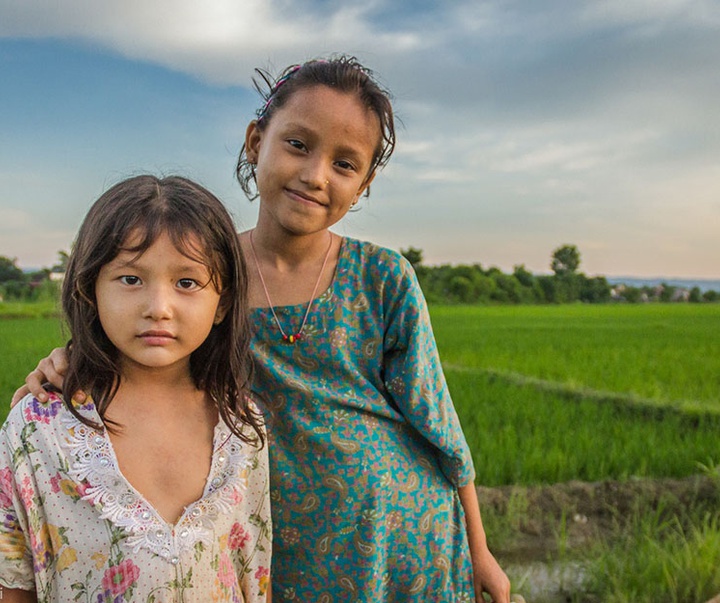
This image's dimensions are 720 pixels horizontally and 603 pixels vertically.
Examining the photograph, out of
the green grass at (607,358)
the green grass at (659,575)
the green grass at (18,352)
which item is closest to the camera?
the green grass at (659,575)

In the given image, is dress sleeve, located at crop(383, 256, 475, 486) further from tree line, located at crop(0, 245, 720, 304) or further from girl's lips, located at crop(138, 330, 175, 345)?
tree line, located at crop(0, 245, 720, 304)

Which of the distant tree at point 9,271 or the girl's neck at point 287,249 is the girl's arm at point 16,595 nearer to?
the girl's neck at point 287,249

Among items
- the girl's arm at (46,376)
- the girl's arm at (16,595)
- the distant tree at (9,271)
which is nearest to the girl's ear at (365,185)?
the girl's arm at (46,376)

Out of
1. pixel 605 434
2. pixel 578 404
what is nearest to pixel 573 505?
pixel 605 434

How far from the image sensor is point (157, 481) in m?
1.36

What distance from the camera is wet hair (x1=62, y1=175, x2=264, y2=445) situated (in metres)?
1.32

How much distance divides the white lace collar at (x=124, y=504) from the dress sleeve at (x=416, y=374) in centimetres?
51

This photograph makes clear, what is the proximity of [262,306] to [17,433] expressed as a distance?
586 millimetres

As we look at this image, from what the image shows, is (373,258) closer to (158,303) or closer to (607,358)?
(158,303)

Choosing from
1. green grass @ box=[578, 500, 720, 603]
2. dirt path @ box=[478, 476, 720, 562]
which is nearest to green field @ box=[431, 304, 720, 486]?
dirt path @ box=[478, 476, 720, 562]

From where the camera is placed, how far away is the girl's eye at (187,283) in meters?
1.34

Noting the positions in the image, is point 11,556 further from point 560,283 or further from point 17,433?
point 560,283

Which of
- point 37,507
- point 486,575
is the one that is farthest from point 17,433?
point 486,575

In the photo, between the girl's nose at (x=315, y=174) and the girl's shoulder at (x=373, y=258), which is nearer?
the girl's nose at (x=315, y=174)
